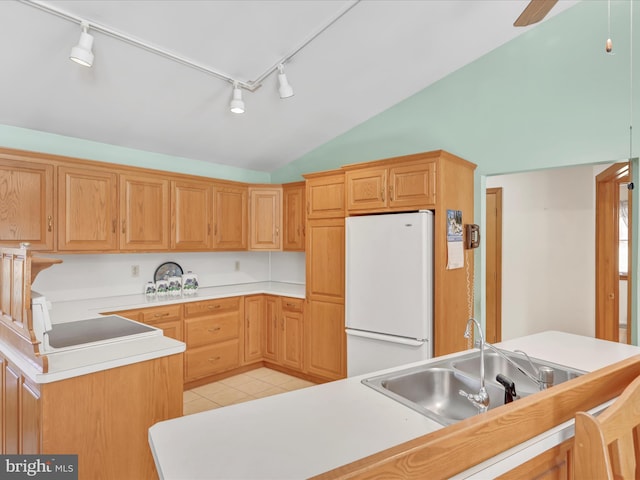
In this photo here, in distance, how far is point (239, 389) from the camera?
11.5 feet

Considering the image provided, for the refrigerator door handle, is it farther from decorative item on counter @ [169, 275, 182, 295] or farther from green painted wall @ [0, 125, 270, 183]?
green painted wall @ [0, 125, 270, 183]

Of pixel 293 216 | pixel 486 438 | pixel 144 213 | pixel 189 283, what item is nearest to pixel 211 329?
pixel 189 283

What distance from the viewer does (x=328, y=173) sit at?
3494 mm

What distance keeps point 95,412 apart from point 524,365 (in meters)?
2.02

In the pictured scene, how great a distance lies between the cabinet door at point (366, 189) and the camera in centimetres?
301

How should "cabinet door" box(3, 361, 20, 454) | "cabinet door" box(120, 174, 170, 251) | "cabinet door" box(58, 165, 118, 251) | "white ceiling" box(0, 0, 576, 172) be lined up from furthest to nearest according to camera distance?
"cabinet door" box(120, 174, 170, 251) < "cabinet door" box(58, 165, 118, 251) < "white ceiling" box(0, 0, 576, 172) < "cabinet door" box(3, 361, 20, 454)

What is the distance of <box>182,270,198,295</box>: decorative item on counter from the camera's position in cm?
391

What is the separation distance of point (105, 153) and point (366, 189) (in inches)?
97.7

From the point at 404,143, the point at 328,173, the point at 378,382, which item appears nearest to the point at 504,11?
the point at 404,143

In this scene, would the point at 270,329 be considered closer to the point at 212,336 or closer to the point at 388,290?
the point at 212,336

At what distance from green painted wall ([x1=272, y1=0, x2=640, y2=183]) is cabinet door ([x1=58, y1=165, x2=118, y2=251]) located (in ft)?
8.94

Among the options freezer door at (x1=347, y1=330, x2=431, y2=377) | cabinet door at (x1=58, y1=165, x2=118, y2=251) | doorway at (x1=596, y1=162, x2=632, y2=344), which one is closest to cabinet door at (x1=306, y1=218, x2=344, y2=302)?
freezer door at (x1=347, y1=330, x2=431, y2=377)

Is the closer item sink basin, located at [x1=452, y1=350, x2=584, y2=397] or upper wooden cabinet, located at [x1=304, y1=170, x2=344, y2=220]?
sink basin, located at [x1=452, y1=350, x2=584, y2=397]

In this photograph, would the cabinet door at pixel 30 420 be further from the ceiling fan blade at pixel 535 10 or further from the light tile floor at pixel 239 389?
the ceiling fan blade at pixel 535 10
